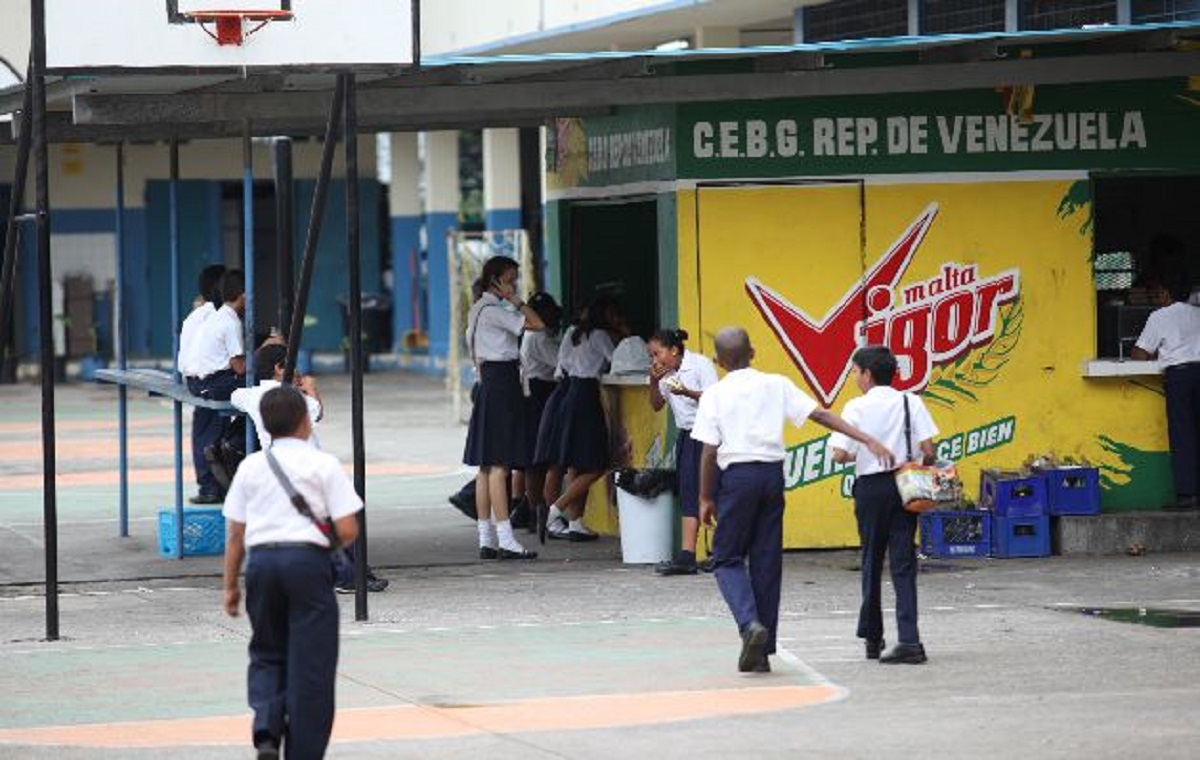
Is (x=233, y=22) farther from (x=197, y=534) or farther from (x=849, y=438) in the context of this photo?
(x=197, y=534)

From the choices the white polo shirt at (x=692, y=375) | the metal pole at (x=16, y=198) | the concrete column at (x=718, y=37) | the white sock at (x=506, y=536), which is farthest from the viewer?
the concrete column at (x=718, y=37)

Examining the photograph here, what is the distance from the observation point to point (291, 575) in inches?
370

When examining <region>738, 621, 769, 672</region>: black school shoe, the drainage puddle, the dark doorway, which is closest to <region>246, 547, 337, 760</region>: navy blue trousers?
<region>738, 621, 769, 672</region>: black school shoe

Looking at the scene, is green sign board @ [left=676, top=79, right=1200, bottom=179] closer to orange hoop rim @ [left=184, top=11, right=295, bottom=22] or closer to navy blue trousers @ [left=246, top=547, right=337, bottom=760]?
orange hoop rim @ [left=184, top=11, right=295, bottom=22]

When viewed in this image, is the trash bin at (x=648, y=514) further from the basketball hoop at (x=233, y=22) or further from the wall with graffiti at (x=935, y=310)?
the basketball hoop at (x=233, y=22)

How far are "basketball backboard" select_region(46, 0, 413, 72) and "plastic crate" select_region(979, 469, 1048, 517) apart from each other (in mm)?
5176

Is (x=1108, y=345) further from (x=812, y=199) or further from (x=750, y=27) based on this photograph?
(x=750, y=27)

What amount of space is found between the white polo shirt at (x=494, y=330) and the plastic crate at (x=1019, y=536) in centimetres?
341

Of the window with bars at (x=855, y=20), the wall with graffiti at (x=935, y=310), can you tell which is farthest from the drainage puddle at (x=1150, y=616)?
the window with bars at (x=855, y=20)

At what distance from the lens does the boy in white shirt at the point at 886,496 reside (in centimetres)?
1273

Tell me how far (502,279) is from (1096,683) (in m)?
6.63

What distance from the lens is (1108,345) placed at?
61.0 feet

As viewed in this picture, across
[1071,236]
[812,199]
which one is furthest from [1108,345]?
[812,199]

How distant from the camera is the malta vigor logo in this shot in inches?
690
